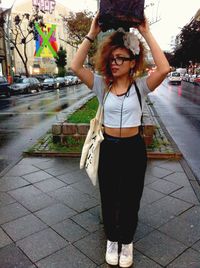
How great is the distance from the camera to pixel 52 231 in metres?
3.25

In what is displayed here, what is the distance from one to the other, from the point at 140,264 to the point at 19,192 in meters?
2.27

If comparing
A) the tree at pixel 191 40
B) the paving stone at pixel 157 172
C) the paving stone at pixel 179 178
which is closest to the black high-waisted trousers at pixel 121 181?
the paving stone at pixel 179 178

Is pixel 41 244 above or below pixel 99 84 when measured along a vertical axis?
below

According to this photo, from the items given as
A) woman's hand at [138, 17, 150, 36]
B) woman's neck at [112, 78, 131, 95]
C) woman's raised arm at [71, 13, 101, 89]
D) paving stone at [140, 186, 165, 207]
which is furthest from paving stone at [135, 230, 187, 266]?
woman's hand at [138, 17, 150, 36]

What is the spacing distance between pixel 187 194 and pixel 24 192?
2404mm

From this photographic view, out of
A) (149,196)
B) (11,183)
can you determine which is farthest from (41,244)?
(11,183)

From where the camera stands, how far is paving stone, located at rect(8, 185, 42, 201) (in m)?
4.16

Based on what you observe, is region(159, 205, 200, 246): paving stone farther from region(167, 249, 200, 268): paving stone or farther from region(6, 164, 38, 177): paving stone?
region(6, 164, 38, 177): paving stone

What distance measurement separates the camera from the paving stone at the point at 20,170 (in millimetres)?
5113

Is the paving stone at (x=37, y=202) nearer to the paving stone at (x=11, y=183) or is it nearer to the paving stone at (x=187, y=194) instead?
the paving stone at (x=11, y=183)

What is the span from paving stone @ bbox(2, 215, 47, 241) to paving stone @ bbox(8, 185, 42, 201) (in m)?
0.62

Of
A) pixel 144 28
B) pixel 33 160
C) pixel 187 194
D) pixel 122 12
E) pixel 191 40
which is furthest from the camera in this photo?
pixel 191 40

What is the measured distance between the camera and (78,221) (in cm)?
345

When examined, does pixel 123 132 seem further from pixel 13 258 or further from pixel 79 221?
pixel 13 258
